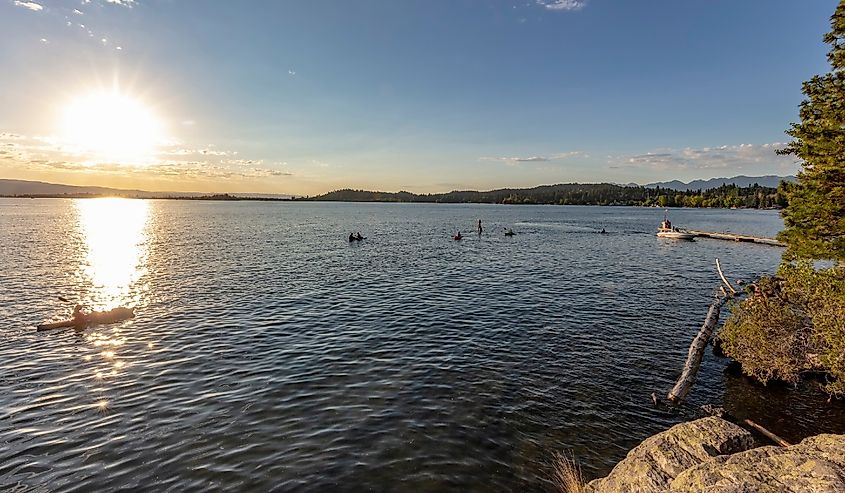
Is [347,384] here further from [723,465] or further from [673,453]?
[723,465]

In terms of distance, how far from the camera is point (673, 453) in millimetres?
9938

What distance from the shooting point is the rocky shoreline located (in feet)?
22.1

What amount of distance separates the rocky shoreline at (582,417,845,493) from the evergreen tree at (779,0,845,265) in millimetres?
12139

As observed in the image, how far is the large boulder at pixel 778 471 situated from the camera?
6551 mm

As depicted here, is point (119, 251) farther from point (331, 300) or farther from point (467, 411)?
point (467, 411)

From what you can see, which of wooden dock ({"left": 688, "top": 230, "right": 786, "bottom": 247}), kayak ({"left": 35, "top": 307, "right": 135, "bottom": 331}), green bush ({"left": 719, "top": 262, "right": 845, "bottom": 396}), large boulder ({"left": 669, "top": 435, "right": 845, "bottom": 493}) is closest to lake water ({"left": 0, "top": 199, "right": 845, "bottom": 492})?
kayak ({"left": 35, "top": 307, "right": 135, "bottom": 331})

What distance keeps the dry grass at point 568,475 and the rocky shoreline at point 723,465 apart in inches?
14.2

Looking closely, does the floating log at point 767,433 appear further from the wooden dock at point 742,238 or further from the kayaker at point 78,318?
the wooden dock at point 742,238

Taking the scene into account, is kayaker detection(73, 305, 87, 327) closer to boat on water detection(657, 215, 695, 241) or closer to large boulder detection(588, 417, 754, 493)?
large boulder detection(588, 417, 754, 493)

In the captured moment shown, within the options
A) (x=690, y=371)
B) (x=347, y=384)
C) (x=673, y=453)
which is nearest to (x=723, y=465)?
(x=673, y=453)

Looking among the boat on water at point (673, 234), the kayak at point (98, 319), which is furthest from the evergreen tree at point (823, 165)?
the boat on water at point (673, 234)

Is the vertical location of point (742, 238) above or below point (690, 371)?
above

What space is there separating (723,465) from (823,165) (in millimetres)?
15883

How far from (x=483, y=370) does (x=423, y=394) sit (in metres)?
3.84
